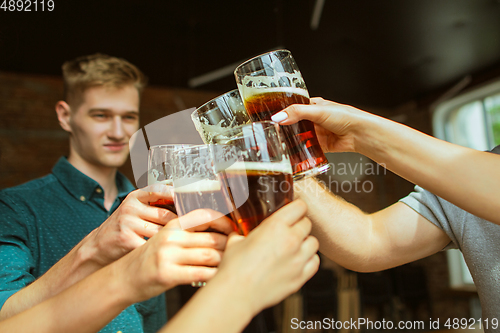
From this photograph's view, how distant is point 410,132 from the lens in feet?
2.52

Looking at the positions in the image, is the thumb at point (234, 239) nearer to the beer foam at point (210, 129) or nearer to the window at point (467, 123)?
the beer foam at point (210, 129)

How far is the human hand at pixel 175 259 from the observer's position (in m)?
0.50

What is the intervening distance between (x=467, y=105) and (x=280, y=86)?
5196 mm

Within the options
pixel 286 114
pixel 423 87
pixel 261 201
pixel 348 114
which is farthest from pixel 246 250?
pixel 423 87

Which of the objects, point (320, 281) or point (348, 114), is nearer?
point (348, 114)

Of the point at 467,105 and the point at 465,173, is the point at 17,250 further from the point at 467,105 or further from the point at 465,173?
the point at 467,105

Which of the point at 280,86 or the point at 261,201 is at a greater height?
the point at 280,86

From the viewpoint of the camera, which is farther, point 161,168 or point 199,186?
point 161,168

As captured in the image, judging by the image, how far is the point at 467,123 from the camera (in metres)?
4.83

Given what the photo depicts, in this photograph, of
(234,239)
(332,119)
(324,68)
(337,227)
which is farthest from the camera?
(324,68)

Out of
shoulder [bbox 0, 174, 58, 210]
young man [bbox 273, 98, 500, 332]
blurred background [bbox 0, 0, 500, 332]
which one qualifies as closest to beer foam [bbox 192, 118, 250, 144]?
young man [bbox 273, 98, 500, 332]

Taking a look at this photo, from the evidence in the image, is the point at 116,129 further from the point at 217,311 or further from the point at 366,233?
the point at 217,311

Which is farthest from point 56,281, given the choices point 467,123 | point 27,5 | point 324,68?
point 467,123

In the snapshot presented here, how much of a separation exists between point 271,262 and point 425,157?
1.57 ft
